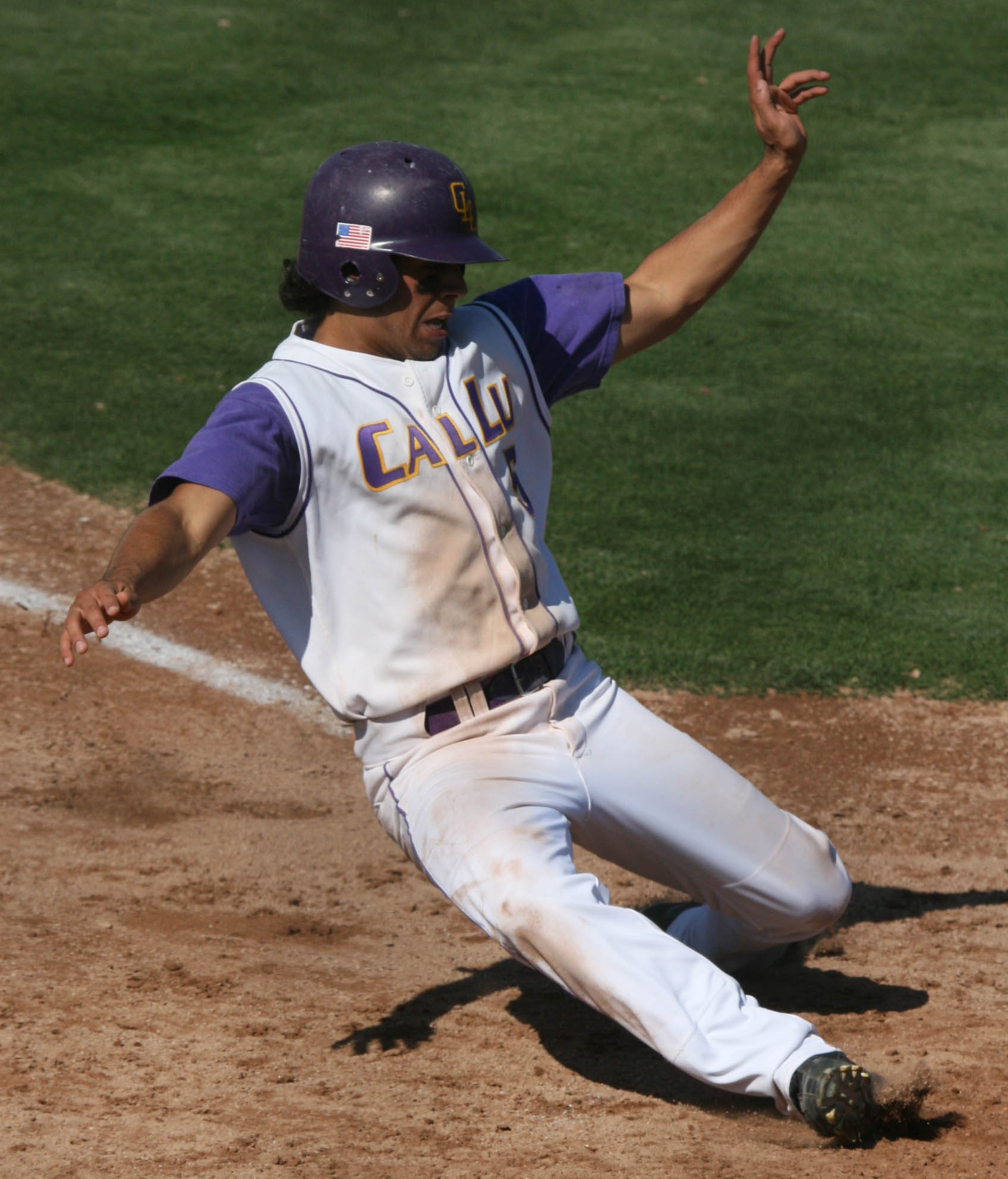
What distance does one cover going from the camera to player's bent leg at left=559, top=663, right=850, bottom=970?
10.8ft

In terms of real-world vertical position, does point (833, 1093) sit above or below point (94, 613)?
below

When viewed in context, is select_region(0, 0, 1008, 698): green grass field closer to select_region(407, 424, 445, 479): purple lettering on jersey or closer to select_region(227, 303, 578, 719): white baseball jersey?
select_region(227, 303, 578, 719): white baseball jersey

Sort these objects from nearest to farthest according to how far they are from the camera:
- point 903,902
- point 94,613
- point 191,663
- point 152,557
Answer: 1. point 94,613
2. point 152,557
3. point 903,902
4. point 191,663

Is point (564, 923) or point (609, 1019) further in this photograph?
point (609, 1019)

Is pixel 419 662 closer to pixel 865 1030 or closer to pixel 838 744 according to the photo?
pixel 865 1030

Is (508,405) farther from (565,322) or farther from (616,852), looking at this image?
(616,852)

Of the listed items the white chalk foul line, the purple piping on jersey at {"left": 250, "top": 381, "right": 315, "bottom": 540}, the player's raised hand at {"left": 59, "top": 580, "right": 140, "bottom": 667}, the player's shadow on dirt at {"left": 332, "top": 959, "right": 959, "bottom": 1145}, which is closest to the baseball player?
the purple piping on jersey at {"left": 250, "top": 381, "right": 315, "bottom": 540}

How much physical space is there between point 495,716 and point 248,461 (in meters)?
0.75

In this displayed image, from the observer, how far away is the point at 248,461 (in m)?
2.95

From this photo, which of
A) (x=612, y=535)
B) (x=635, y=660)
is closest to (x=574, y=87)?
(x=612, y=535)

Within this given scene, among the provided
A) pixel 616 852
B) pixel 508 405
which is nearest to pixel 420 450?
pixel 508 405

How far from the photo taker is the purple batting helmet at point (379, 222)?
3.23 m

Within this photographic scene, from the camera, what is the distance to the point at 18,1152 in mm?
2969

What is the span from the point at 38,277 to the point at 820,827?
5803 mm
